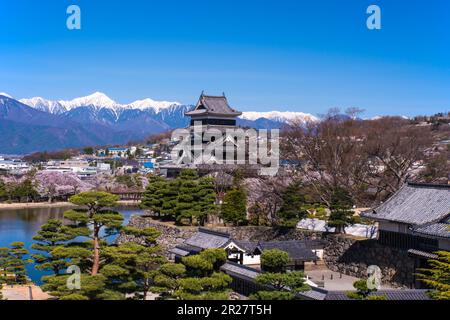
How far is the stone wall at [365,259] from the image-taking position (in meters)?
18.1

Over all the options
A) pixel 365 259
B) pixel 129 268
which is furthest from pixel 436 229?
pixel 129 268

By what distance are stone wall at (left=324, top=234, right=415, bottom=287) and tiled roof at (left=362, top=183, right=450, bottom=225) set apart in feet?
3.75

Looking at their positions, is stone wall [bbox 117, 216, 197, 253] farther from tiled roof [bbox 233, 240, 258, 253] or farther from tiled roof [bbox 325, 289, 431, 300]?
tiled roof [bbox 325, 289, 431, 300]

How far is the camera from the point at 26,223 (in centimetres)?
3594

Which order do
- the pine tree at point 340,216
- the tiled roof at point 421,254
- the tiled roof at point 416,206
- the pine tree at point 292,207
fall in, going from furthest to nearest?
the pine tree at point 292,207 → the pine tree at point 340,216 → the tiled roof at point 416,206 → the tiled roof at point 421,254

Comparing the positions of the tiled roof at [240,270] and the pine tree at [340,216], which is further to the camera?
the pine tree at [340,216]

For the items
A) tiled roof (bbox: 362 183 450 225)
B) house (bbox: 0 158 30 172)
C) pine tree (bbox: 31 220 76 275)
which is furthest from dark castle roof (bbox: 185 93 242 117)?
house (bbox: 0 158 30 172)

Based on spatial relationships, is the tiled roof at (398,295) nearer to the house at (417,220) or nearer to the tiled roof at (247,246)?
the house at (417,220)

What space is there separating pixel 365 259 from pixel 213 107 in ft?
95.1

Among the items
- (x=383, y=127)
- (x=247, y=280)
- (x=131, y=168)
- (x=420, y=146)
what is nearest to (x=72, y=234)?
(x=247, y=280)

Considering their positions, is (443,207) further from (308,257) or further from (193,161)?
(193,161)

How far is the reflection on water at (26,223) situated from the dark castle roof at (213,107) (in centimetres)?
996

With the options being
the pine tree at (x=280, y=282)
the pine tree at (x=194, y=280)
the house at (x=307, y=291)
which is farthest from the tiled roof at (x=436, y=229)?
the pine tree at (x=194, y=280)

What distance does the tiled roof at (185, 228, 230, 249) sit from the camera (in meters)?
19.6
